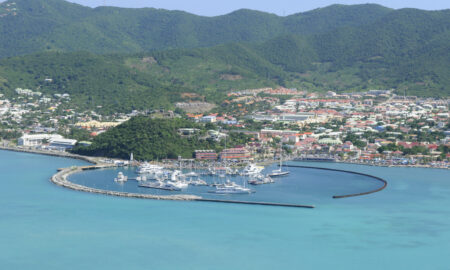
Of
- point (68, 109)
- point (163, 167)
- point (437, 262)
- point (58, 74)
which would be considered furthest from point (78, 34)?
point (437, 262)

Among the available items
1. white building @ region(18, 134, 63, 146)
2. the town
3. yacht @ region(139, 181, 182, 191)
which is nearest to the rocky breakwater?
yacht @ region(139, 181, 182, 191)

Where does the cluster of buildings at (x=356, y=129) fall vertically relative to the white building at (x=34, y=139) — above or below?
above

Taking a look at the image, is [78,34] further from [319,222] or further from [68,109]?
[319,222]

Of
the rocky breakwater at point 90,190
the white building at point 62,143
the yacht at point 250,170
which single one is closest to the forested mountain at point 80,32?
the white building at point 62,143

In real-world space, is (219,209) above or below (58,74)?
below

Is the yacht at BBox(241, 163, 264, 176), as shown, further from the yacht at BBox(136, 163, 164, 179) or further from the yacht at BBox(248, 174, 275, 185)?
the yacht at BBox(136, 163, 164, 179)

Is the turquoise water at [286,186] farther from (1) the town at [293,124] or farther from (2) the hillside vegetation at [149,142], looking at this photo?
(1) the town at [293,124]

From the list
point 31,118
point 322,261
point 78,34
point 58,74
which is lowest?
point 322,261
